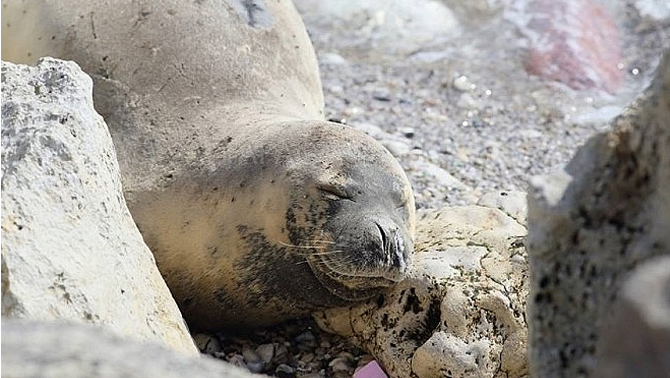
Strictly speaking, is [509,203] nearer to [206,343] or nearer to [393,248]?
[393,248]

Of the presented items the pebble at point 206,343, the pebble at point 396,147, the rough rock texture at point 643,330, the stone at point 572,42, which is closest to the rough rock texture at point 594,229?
the rough rock texture at point 643,330

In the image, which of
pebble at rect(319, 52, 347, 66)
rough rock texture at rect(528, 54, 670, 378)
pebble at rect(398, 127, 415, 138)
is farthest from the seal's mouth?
pebble at rect(319, 52, 347, 66)

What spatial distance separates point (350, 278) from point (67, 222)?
3.13 ft

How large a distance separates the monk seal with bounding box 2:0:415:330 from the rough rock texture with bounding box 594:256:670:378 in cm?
196

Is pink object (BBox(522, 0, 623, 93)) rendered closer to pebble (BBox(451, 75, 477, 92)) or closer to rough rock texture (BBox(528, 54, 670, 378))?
pebble (BBox(451, 75, 477, 92))

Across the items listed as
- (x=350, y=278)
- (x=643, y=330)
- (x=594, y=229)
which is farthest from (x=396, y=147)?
(x=643, y=330)

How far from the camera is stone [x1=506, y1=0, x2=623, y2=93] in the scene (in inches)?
231

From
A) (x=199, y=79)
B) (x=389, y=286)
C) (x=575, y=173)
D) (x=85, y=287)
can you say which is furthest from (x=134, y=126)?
(x=575, y=173)

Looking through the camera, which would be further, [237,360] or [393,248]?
[237,360]

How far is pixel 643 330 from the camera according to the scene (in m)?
1.07

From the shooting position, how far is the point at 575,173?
1637 millimetres

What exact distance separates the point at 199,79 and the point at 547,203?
2.16 metres

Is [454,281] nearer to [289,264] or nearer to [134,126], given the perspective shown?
[289,264]

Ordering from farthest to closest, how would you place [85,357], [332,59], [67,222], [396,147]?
[332,59] → [396,147] → [67,222] → [85,357]
